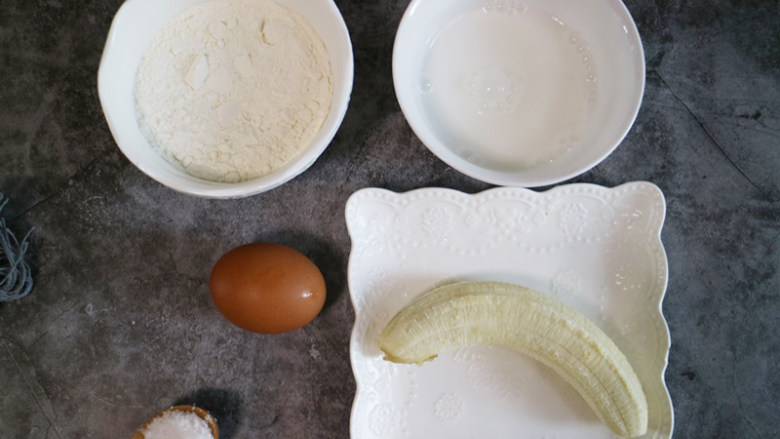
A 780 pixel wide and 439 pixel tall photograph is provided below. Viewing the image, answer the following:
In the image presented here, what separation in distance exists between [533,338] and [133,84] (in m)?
0.78

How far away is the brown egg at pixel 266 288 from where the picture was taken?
2.79ft

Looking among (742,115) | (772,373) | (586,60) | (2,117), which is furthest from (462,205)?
(2,117)

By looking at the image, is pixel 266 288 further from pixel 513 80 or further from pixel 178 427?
pixel 513 80

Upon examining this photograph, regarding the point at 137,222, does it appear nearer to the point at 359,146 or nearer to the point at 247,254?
the point at 247,254

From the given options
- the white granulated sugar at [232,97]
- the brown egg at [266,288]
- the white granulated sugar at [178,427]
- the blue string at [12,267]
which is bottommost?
the white granulated sugar at [178,427]

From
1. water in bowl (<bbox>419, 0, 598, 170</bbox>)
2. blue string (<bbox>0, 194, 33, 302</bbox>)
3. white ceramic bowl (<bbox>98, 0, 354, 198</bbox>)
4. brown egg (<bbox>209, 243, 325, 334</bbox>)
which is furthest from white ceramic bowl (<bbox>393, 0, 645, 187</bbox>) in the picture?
blue string (<bbox>0, 194, 33, 302</bbox>)

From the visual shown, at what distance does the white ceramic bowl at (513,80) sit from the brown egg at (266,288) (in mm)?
329

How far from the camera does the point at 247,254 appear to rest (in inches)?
34.8

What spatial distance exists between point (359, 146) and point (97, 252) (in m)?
0.53

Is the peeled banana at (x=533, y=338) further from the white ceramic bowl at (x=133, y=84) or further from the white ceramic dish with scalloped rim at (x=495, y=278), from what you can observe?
the white ceramic bowl at (x=133, y=84)

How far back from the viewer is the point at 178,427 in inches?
36.6

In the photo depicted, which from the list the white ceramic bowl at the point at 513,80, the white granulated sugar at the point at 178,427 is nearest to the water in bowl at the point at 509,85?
the white ceramic bowl at the point at 513,80

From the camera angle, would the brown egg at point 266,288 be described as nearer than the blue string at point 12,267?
Yes

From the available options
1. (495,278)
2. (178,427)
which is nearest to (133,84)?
(178,427)
